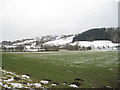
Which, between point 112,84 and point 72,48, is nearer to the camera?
point 112,84

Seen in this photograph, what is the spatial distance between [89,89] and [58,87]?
3871 mm

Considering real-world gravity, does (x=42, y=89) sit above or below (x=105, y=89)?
above

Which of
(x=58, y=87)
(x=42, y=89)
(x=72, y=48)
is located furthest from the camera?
(x=72, y=48)

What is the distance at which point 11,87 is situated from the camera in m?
11.6

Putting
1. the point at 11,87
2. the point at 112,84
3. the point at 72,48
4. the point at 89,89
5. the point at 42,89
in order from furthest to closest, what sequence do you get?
1. the point at 72,48
2. the point at 112,84
3. the point at 89,89
4. the point at 42,89
5. the point at 11,87

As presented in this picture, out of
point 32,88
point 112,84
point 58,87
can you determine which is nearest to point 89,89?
point 58,87

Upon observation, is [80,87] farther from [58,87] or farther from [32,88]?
[32,88]

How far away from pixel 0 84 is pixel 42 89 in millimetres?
4024

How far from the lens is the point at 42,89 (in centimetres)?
1245

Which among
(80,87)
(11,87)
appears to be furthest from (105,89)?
(11,87)

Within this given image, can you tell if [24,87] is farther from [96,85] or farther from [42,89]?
[96,85]

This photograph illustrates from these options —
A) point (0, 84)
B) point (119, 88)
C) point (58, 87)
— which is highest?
point (0, 84)

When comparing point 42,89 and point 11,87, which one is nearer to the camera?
point 11,87

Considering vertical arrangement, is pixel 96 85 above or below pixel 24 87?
below
